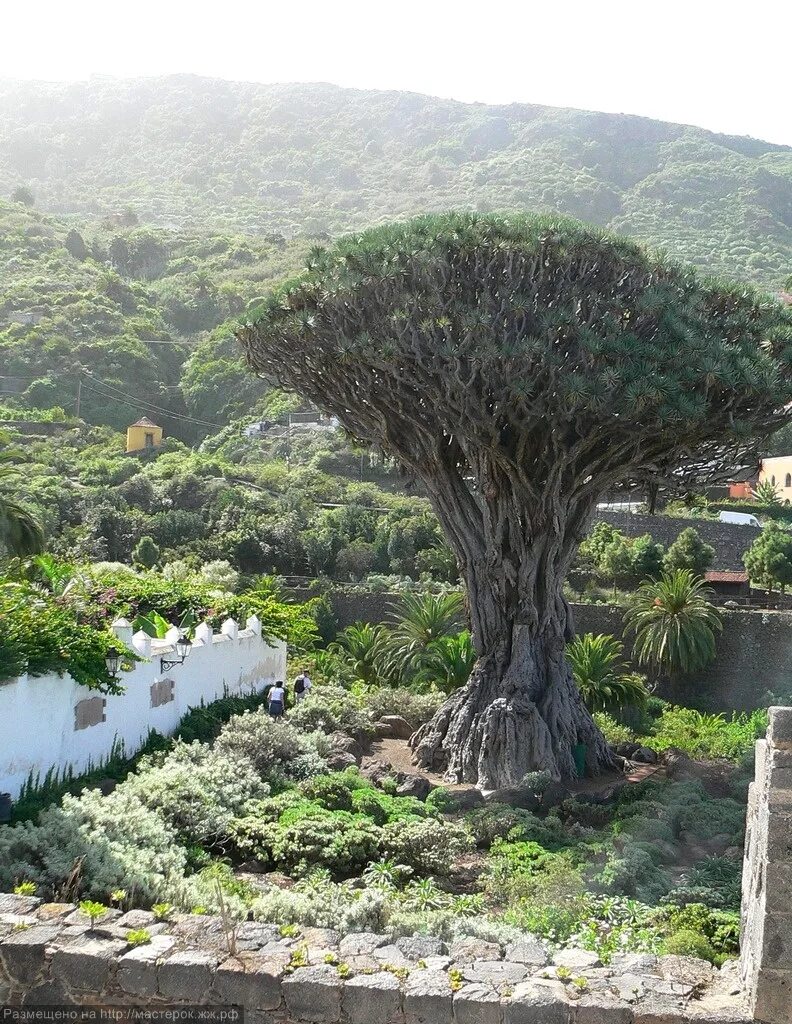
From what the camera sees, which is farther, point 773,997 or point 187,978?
point 187,978

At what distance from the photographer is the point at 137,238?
287 ft

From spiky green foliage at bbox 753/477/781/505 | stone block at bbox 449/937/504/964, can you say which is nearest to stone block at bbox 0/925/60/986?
stone block at bbox 449/937/504/964

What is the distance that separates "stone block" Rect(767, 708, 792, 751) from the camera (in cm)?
582

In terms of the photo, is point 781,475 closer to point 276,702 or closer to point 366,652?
point 366,652

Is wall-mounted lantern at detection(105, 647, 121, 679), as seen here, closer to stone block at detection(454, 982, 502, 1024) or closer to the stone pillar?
stone block at detection(454, 982, 502, 1024)

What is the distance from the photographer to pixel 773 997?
5.68 meters

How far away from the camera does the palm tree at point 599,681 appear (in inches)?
869

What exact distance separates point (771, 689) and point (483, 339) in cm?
1400

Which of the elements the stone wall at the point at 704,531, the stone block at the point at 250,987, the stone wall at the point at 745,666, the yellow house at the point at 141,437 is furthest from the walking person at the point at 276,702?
the yellow house at the point at 141,437

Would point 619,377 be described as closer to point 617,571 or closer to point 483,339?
point 483,339

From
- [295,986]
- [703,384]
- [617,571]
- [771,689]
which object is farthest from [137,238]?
[295,986]

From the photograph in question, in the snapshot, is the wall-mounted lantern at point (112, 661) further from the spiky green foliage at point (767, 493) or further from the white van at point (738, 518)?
the spiky green foliage at point (767, 493)

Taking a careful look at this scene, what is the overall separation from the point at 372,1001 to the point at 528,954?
958mm

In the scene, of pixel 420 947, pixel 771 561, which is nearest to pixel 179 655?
pixel 420 947
